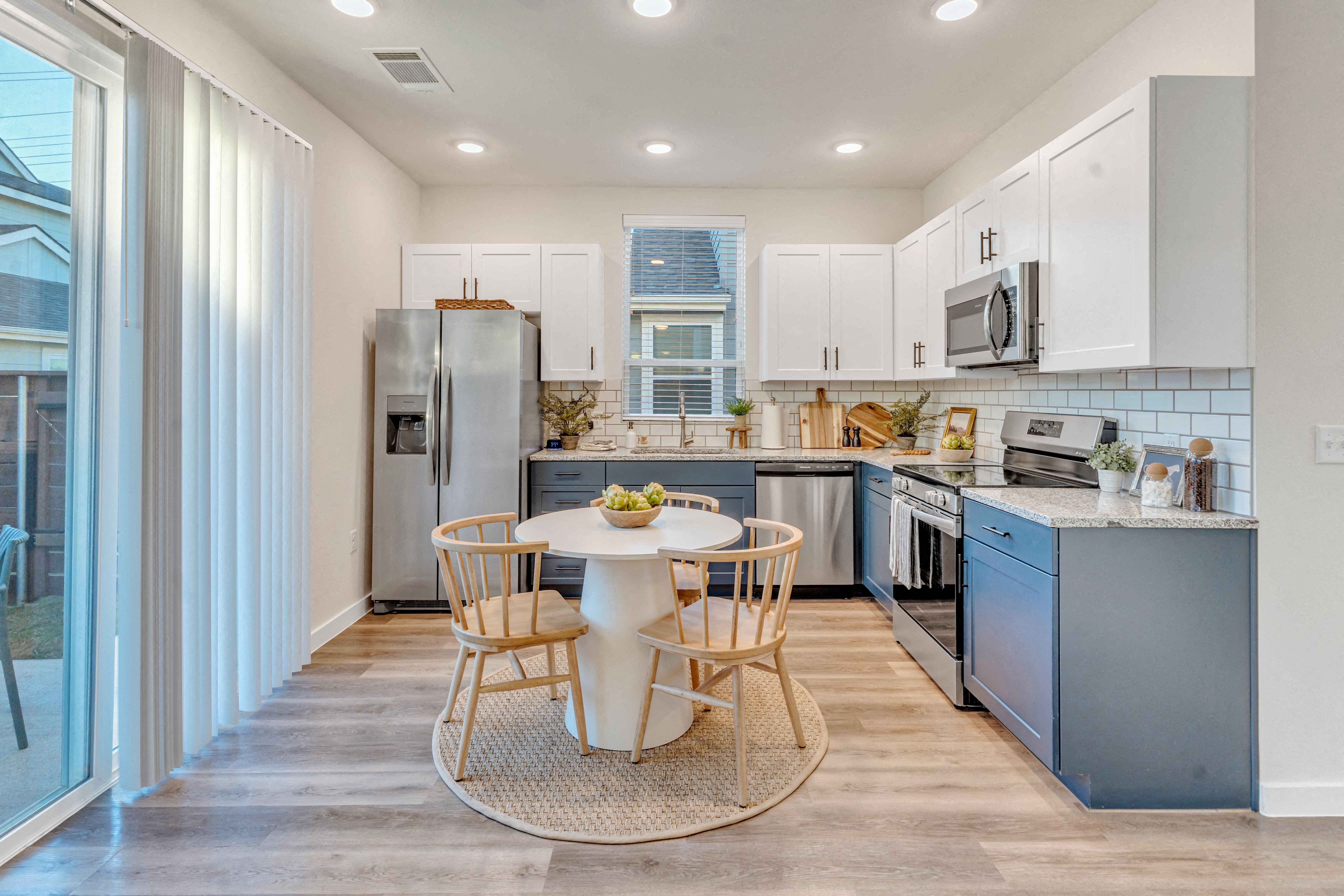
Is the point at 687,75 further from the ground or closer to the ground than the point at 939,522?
further from the ground

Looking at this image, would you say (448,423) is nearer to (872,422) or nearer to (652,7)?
(652,7)

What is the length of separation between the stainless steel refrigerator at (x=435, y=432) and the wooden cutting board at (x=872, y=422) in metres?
2.26

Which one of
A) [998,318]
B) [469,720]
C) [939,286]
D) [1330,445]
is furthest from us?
[939,286]

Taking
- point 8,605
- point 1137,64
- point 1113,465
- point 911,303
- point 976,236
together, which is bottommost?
point 8,605

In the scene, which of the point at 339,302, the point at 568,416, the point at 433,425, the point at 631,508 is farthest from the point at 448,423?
the point at 631,508

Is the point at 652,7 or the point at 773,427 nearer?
the point at 652,7

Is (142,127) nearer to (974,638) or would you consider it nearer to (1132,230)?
(1132,230)

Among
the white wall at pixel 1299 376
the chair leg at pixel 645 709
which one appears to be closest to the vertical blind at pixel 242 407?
the chair leg at pixel 645 709

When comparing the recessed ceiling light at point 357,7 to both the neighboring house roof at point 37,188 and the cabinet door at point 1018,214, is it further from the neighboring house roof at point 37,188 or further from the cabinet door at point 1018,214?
the cabinet door at point 1018,214

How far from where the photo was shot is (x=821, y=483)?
4.09m

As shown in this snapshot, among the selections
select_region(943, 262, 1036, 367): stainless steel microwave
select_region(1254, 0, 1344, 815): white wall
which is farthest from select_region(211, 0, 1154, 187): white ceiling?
select_region(943, 262, 1036, 367): stainless steel microwave

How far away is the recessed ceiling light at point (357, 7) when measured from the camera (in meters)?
2.44

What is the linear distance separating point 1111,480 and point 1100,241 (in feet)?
2.73

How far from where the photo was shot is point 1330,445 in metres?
1.94
